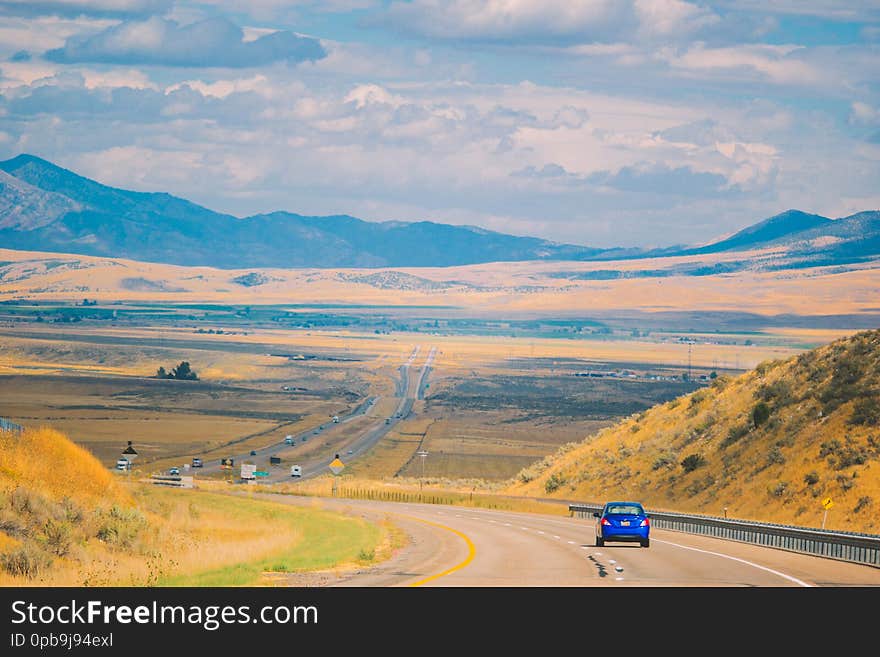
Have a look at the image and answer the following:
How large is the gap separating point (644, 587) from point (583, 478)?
55045 millimetres

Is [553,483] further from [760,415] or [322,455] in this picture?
[322,455]

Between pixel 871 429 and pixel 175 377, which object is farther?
pixel 175 377

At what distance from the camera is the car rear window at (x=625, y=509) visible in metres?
37.2

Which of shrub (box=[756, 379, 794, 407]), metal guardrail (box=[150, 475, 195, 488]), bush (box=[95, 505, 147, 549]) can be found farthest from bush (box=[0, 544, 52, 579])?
shrub (box=[756, 379, 794, 407])

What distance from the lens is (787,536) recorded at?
39281mm

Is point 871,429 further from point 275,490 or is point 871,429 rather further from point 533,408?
point 533,408

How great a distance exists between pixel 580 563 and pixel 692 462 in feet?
131

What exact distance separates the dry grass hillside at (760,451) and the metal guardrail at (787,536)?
16.7 feet

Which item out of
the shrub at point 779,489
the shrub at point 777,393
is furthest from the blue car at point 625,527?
the shrub at point 777,393

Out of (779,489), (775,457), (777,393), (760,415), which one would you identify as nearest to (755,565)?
(779,489)

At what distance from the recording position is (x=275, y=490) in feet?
261

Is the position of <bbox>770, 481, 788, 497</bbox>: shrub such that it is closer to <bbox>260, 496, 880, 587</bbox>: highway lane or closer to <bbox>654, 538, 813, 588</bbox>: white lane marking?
<bbox>260, 496, 880, 587</bbox>: highway lane
